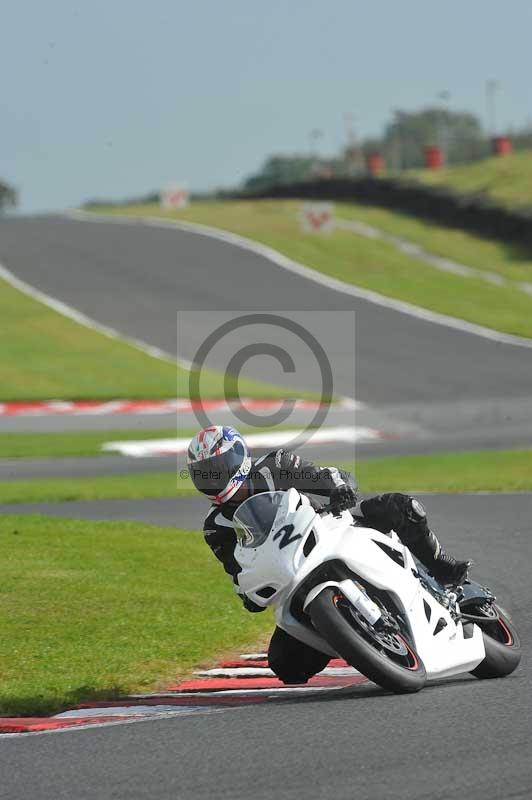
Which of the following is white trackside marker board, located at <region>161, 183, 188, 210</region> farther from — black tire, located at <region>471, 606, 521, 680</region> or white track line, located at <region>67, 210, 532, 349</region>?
black tire, located at <region>471, 606, 521, 680</region>

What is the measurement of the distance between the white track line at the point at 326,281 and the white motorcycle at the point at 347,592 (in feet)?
83.5

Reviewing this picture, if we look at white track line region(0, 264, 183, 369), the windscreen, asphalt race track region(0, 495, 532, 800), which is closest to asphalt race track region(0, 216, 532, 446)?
white track line region(0, 264, 183, 369)

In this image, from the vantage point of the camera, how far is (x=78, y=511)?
14758 millimetres

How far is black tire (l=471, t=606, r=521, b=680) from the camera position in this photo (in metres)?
6.83

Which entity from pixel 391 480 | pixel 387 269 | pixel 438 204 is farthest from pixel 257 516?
pixel 438 204

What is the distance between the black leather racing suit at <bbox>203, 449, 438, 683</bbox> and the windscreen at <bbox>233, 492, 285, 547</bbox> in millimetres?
174

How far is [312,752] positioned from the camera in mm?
5375

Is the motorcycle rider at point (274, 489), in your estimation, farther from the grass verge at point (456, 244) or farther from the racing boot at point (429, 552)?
the grass verge at point (456, 244)

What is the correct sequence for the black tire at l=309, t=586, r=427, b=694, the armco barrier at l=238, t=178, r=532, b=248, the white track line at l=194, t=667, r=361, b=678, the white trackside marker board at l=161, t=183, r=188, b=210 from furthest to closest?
the white trackside marker board at l=161, t=183, r=188, b=210 → the armco barrier at l=238, t=178, r=532, b=248 → the white track line at l=194, t=667, r=361, b=678 → the black tire at l=309, t=586, r=427, b=694

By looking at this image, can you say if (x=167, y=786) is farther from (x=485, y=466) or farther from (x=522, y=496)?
(x=485, y=466)

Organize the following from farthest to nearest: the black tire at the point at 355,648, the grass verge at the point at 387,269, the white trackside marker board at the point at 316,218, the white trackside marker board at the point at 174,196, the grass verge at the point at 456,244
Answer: the white trackside marker board at the point at 174,196 < the white trackside marker board at the point at 316,218 < the grass verge at the point at 456,244 < the grass verge at the point at 387,269 < the black tire at the point at 355,648

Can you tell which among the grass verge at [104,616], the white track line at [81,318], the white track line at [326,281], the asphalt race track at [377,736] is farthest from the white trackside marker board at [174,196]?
the grass verge at [104,616]

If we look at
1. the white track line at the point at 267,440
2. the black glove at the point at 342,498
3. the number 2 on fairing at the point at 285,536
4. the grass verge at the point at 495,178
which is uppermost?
the grass verge at the point at 495,178

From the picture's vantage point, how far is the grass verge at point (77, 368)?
26594 millimetres
